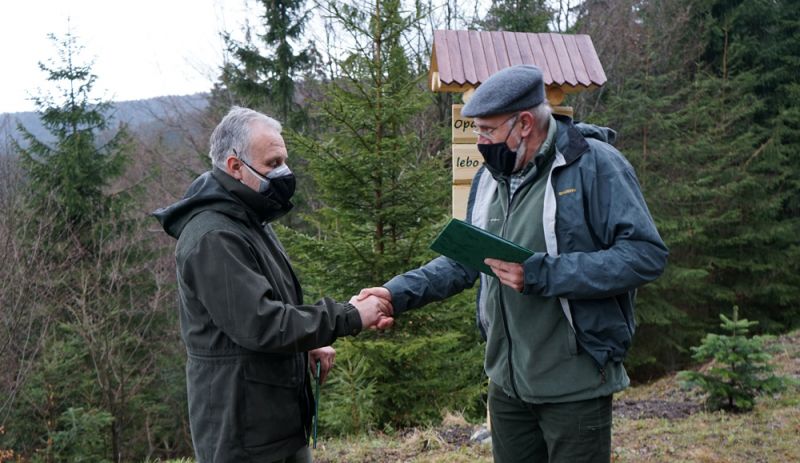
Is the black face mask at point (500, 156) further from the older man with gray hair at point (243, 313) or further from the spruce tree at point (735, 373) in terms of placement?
the spruce tree at point (735, 373)

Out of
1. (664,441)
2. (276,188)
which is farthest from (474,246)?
(664,441)

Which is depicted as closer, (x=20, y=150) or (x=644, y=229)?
(x=644, y=229)

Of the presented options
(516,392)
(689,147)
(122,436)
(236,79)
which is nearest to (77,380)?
(122,436)

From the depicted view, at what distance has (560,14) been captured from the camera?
793 inches

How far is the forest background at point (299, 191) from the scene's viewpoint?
13664mm

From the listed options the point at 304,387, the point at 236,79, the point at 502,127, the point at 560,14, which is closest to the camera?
the point at 502,127

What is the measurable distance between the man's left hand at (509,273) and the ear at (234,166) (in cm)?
106

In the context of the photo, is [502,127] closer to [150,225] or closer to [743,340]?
[743,340]

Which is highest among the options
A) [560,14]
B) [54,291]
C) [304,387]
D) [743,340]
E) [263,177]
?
[560,14]

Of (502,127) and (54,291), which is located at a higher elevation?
(502,127)

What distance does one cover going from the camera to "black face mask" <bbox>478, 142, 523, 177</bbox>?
2.62m

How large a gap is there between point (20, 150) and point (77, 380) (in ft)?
23.3

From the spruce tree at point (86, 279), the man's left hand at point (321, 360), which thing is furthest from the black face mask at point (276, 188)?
the spruce tree at point (86, 279)

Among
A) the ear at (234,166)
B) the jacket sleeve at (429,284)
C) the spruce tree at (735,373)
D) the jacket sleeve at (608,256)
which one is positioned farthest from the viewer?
the spruce tree at (735,373)
